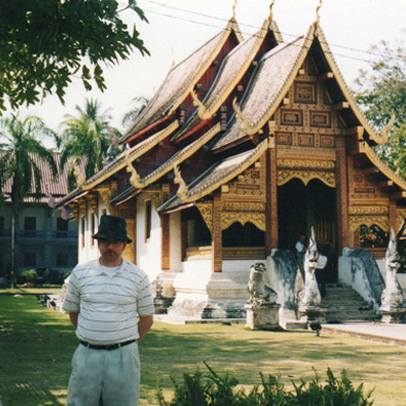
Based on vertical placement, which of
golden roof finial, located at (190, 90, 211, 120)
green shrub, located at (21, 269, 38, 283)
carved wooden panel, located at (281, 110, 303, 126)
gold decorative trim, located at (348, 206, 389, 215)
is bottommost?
green shrub, located at (21, 269, 38, 283)

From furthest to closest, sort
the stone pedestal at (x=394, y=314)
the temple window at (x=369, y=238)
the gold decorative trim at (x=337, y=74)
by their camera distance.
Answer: the temple window at (x=369, y=238), the gold decorative trim at (x=337, y=74), the stone pedestal at (x=394, y=314)

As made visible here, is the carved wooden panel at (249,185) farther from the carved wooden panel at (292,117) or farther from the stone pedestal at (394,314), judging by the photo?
the stone pedestal at (394,314)

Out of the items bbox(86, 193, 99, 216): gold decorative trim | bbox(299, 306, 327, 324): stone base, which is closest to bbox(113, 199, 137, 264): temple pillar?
bbox(86, 193, 99, 216): gold decorative trim

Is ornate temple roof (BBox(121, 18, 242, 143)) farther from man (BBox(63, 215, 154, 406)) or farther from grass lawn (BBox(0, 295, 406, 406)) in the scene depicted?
man (BBox(63, 215, 154, 406))

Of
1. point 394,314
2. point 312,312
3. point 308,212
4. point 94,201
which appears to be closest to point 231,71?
point 308,212

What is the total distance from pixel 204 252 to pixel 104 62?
9095mm

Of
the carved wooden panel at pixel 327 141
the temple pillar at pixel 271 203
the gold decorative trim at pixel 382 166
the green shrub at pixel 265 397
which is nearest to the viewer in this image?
the green shrub at pixel 265 397

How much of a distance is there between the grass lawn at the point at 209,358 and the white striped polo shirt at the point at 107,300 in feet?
5.99

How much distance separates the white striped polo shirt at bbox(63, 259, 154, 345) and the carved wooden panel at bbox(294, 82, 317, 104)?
1352 centimetres

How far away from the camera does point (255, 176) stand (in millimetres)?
16844

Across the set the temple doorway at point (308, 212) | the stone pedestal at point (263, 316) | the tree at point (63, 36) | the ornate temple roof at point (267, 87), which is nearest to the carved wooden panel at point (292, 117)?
the ornate temple roof at point (267, 87)

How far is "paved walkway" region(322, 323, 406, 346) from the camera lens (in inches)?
468

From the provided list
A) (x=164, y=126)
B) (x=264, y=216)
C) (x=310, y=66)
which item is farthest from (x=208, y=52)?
(x=264, y=216)

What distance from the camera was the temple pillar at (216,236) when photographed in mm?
16297
